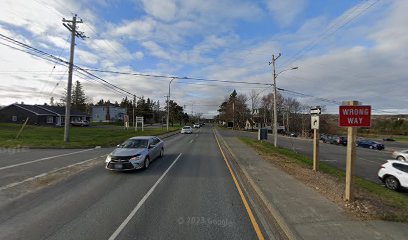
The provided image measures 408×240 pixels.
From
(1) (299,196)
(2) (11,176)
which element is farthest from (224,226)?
(2) (11,176)

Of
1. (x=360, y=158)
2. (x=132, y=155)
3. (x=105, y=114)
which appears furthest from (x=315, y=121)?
(x=105, y=114)

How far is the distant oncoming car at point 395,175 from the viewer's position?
460 inches

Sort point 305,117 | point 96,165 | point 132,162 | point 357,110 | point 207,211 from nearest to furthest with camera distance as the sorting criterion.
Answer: point 207,211 < point 357,110 < point 132,162 < point 96,165 < point 305,117

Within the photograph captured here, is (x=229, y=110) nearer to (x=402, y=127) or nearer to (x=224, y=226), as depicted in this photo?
(x=402, y=127)

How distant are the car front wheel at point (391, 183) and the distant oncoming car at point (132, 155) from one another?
1094 centimetres

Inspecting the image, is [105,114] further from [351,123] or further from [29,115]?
[351,123]

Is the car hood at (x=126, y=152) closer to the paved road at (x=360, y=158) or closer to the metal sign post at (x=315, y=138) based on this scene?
the metal sign post at (x=315, y=138)

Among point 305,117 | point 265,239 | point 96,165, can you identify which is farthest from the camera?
point 305,117

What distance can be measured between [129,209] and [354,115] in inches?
247

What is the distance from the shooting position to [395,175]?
12.0 meters

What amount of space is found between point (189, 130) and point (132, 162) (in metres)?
39.3

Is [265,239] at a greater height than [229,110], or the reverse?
[229,110]

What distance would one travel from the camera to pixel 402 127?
3725 inches

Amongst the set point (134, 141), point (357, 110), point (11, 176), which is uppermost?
point (357, 110)
